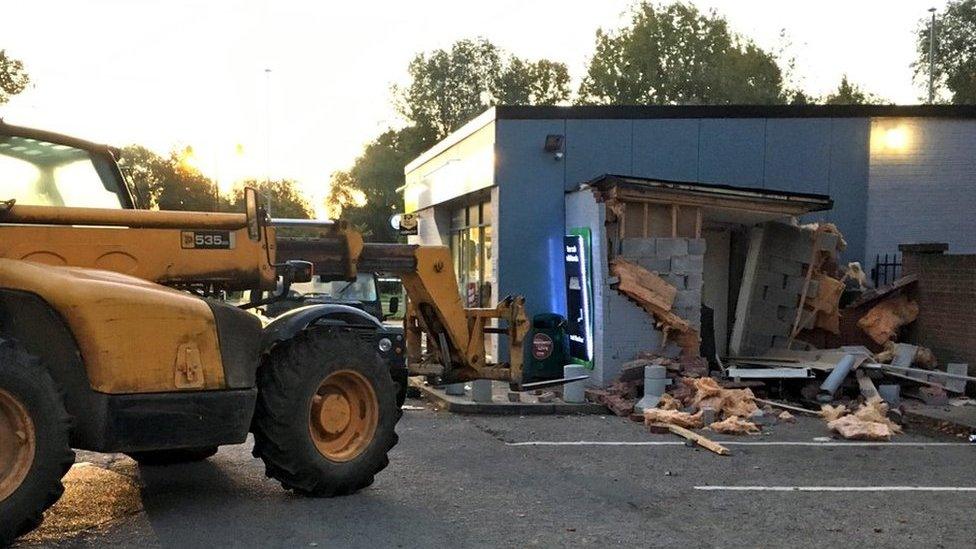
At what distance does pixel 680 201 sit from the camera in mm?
13984

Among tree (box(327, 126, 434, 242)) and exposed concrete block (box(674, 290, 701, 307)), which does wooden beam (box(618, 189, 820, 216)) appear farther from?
tree (box(327, 126, 434, 242))

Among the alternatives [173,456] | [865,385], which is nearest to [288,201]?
[865,385]

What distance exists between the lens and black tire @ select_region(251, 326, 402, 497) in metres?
6.87

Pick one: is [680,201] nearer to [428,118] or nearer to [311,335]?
[311,335]

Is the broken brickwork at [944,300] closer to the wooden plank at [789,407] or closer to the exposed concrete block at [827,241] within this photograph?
the exposed concrete block at [827,241]

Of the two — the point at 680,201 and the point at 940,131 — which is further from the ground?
the point at 940,131

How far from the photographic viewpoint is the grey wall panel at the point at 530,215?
1572cm

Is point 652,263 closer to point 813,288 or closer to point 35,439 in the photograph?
point 813,288

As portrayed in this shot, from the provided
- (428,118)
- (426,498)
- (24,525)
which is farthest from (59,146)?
(428,118)

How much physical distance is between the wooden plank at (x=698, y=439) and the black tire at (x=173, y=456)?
4703 millimetres

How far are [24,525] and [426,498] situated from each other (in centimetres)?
277

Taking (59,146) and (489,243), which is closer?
(59,146)

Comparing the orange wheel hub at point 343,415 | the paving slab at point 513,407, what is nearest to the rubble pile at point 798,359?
the paving slab at point 513,407

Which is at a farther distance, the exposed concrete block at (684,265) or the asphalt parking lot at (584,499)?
the exposed concrete block at (684,265)
